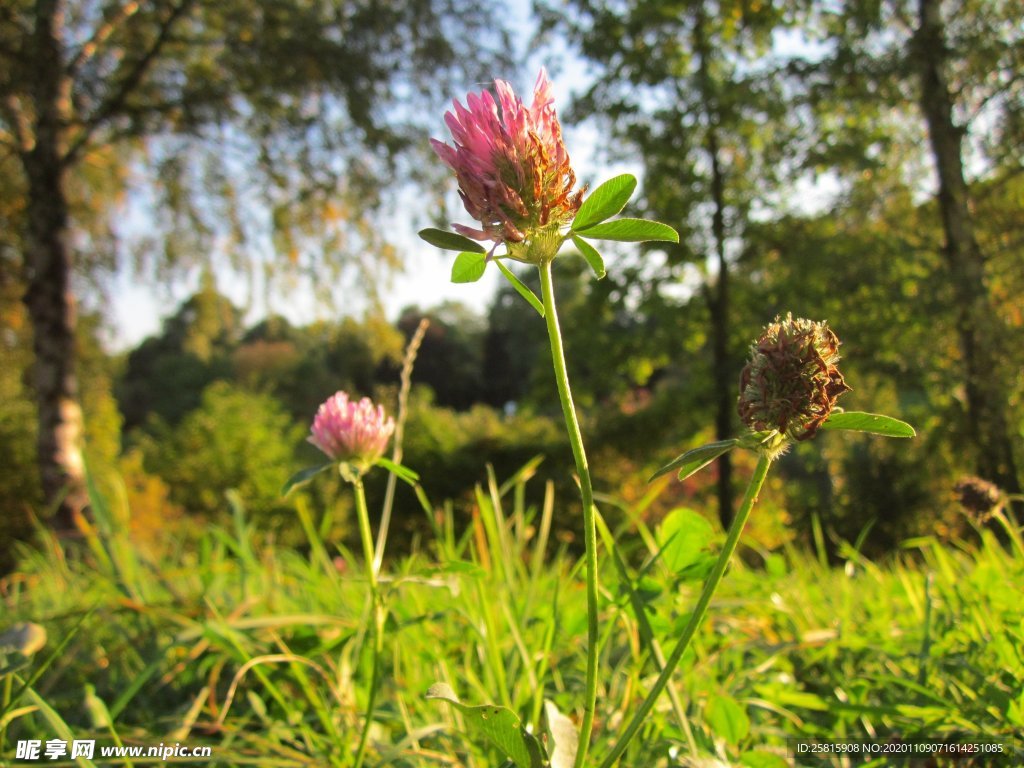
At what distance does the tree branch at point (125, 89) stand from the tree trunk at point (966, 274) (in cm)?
617

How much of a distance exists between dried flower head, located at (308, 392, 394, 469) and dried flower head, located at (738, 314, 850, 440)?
0.46 m

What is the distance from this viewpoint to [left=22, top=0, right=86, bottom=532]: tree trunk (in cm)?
562

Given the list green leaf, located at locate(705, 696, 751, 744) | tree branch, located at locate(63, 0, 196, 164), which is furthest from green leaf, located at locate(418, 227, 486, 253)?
tree branch, located at locate(63, 0, 196, 164)

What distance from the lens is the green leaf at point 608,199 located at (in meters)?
0.58

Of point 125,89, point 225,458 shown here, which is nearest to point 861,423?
point 125,89

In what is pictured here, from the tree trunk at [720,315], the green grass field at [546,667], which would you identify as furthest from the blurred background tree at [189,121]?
the green grass field at [546,667]

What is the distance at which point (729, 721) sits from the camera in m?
0.92

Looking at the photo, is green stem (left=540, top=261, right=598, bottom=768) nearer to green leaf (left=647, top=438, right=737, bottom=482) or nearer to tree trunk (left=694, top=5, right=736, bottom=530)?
green leaf (left=647, top=438, right=737, bottom=482)

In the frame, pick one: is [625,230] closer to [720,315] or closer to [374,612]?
[374,612]

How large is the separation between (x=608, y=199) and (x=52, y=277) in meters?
6.39

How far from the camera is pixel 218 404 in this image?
13.7 m

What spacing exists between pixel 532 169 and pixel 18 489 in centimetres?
1012

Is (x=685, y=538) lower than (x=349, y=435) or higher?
lower

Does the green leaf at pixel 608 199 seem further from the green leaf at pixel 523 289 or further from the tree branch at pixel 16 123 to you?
the tree branch at pixel 16 123
